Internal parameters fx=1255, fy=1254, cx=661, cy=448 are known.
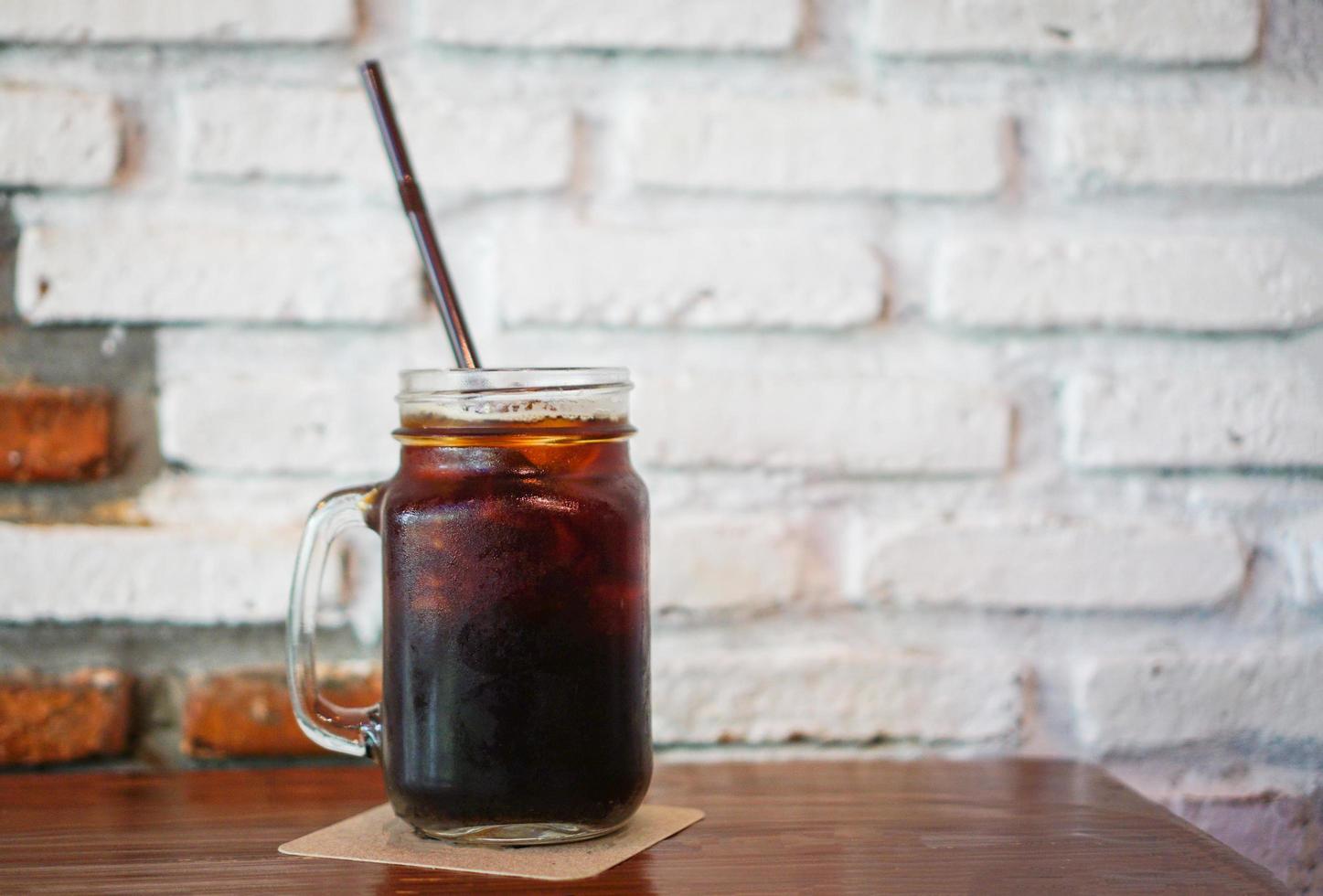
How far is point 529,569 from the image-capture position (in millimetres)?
680

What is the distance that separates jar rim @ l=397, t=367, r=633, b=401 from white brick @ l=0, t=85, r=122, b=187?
389 millimetres

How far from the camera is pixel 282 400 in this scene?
3.12 feet

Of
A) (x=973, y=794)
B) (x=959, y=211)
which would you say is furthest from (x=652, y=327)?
(x=973, y=794)

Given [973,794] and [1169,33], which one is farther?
[1169,33]

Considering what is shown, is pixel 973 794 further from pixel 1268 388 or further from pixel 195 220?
pixel 195 220

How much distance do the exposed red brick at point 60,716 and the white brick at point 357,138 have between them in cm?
40

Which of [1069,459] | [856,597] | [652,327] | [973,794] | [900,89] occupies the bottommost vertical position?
[973,794]

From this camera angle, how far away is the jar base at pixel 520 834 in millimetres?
690

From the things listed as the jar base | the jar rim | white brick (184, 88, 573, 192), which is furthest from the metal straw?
the jar base

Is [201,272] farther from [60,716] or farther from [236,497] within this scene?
[60,716]

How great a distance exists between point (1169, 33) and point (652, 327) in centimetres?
46

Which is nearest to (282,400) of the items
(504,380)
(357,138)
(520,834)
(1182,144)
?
(357,138)

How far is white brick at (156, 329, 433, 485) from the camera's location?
95 cm

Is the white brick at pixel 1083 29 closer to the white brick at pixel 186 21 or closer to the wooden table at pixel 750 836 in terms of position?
the white brick at pixel 186 21
